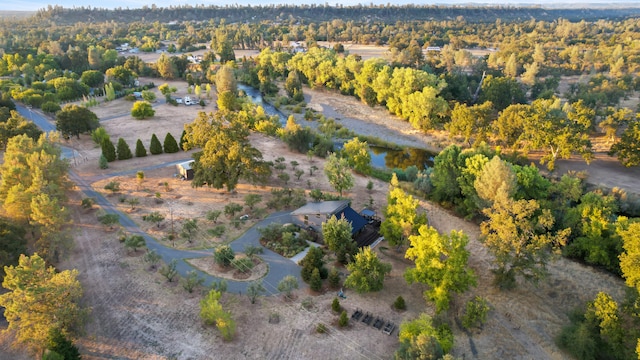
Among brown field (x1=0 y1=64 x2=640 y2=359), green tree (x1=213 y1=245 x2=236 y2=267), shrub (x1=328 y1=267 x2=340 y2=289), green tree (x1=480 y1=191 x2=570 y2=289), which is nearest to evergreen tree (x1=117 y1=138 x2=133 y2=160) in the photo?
brown field (x1=0 y1=64 x2=640 y2=359)

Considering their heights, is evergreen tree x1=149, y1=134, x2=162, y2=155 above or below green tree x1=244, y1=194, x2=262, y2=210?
above

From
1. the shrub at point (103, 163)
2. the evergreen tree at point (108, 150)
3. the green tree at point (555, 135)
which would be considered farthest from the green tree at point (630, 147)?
the evergreen tree at point (108, 150)

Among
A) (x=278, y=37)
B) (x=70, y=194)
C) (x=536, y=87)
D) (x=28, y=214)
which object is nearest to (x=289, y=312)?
(x=28, y=214)

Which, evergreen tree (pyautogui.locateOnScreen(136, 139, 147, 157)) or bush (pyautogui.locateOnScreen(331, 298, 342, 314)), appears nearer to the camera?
bush (pyautogui.locateOnScreen(331, 298, 342, 314))

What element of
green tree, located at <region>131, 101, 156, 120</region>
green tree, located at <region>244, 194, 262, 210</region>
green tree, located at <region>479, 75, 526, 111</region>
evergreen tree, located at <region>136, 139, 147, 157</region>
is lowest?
green tree, located at <region>244, 194, 262, 210</region>

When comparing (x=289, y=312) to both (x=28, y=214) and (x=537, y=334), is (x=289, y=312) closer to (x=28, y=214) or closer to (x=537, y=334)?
(x=537, y=334)

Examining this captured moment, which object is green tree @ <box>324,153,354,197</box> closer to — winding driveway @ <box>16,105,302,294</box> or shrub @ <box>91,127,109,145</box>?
winding driveway @ <box>16,105,302,294</box>
